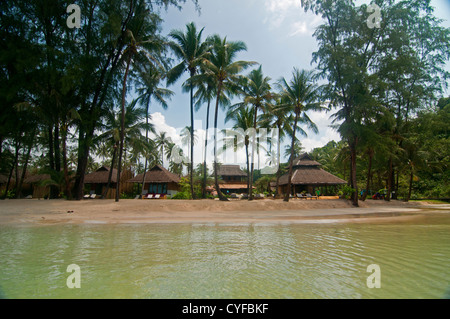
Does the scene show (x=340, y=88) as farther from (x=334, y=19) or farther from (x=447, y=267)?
(x=447, y=267)

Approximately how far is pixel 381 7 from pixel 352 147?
1018 centimetres

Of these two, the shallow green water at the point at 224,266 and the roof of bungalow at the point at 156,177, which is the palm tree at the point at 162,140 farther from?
the shallow green water at the point at 224,266

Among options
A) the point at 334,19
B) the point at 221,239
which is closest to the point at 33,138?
the point at 221,239

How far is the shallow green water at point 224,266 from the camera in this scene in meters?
→ 3.09

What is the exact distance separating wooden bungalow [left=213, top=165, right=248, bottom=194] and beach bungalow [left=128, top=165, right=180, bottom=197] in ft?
25.0

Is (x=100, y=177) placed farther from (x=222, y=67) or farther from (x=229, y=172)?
(x=222, y=67)

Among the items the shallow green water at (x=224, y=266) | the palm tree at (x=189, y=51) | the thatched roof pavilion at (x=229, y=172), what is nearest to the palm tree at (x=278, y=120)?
the palm tree at (x=189, y=51)

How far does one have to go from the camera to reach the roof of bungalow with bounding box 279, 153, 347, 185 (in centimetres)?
2491

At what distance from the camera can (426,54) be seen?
19391mm

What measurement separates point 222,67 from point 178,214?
11.0 meters

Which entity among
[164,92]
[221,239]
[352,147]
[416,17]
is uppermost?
[416,17]

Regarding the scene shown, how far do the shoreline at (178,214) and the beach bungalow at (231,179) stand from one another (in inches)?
627

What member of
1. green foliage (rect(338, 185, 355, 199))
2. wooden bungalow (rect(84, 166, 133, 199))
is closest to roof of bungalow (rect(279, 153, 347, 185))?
green foliage (rect(338, 185, 355, 199))

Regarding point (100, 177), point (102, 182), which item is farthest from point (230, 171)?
point (100, 177)
